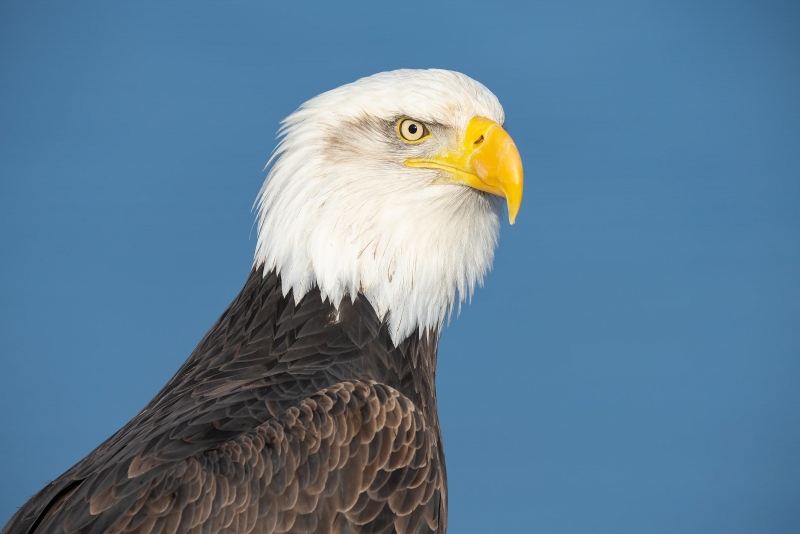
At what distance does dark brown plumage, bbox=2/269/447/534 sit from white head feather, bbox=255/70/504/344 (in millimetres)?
85

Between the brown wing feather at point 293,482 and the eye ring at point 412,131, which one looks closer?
the brown wing feather at point 293,482

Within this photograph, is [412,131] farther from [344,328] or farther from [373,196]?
[344,328]

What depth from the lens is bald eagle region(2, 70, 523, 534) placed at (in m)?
2.96

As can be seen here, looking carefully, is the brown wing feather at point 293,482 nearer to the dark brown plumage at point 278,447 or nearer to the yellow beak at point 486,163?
the dark brown plumage at point 278,447

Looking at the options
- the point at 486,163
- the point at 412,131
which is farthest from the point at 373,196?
the point at 486,163

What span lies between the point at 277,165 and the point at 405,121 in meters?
0.43

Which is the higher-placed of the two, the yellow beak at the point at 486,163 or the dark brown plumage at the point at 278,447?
the yellow beak at the point at 486,163

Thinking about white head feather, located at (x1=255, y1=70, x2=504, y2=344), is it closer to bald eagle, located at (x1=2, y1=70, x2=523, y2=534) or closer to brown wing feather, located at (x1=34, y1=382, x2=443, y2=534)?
bald eagle, located at (x1=2, y1=70, x2=523, y2=534)

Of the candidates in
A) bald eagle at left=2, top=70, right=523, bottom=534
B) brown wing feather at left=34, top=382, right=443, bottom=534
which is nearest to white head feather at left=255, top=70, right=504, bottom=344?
bald eagle at left=2, top=70, right=523, bottom=534

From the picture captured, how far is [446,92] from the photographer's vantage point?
132 inches

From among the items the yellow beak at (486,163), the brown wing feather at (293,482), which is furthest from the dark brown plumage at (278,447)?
the yellow beak at (486,163)

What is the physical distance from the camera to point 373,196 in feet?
11.0

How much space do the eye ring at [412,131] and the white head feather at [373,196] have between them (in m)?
0.02

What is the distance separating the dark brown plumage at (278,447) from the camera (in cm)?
288
